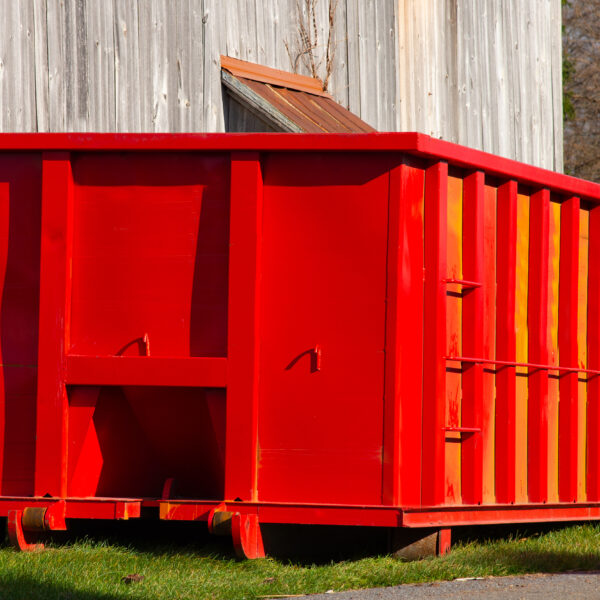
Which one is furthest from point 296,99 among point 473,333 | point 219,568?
point 219,568

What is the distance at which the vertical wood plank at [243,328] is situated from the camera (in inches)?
247

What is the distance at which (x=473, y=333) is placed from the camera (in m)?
6.60

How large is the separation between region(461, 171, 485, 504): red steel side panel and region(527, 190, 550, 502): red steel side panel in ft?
1.88

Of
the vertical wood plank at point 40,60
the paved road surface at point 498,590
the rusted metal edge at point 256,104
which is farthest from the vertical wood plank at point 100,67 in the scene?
the paved road surface at point 498,590

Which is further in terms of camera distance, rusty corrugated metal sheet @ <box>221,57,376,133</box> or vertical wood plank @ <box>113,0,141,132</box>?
rusty corrugated metal sheet @ <box>221,57,376,133</box>

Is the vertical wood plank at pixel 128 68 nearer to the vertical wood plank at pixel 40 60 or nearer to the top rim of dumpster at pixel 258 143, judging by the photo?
the vertical wood plank at pixel 40 60

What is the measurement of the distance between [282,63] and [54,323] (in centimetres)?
481

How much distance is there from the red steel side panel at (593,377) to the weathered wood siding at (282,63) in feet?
11.7

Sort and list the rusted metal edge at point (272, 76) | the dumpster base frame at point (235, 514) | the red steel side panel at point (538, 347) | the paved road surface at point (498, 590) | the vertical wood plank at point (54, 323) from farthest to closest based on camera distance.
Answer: the rusted metal edge at point (272, 76), the red steel side panel at point (538, 347), the vertical wood plank at point (54, 323), the dumpster base frame at point (235, 514), the paved road surface at point (498, 590)

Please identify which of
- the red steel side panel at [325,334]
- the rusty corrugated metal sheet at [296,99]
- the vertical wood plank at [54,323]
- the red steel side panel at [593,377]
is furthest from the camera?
the rusty corrugated metal sheet at [296,99]

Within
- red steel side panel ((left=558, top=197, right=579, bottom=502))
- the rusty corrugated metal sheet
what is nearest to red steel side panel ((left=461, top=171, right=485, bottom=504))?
red steel side panel ((left=558, top=197, right=579, bottom=502))

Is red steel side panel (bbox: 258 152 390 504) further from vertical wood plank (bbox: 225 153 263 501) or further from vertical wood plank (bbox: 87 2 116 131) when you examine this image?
vertical wood plank (bbox: 87 2 116 131)

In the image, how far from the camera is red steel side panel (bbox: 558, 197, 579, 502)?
23.8ft

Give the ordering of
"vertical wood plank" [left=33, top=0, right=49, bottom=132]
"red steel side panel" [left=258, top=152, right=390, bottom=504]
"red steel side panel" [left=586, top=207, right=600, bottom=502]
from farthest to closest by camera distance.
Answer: "vertical wood plank" [left=33, top=0, right=49, bottom=132], "red steel side panel" [left=586, top=207, right=600, bottom=502], "red steel side panel" [left=258, top=152, right=390, bottom=504]
